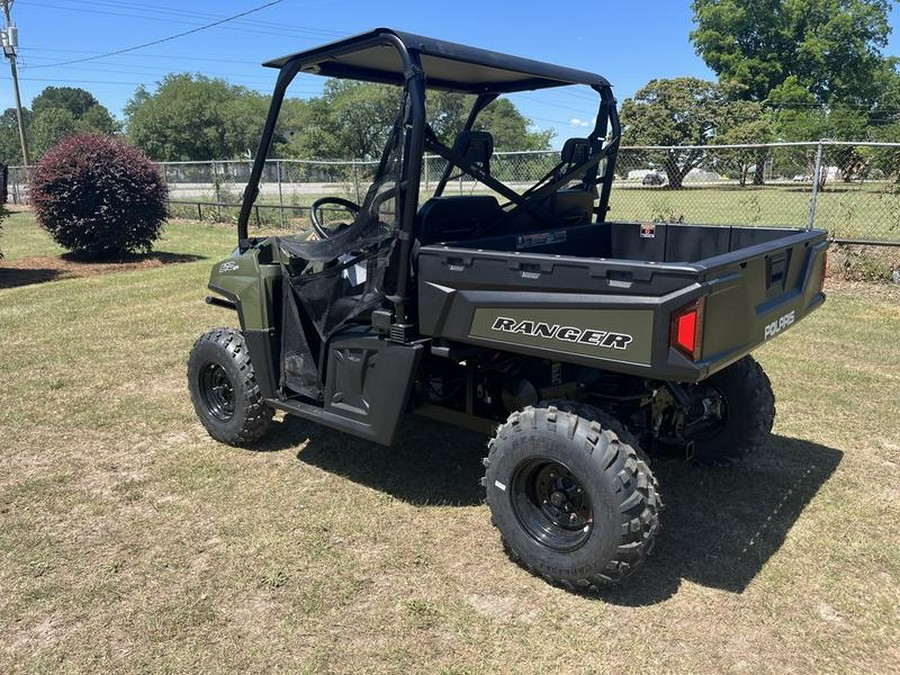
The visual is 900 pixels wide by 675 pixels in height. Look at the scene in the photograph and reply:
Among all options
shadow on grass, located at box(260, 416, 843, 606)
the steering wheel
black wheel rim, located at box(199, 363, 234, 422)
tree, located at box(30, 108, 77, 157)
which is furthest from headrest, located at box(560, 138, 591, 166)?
tree, located at box(30, 108, 77, 157)

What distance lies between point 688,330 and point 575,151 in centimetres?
Answer: 182

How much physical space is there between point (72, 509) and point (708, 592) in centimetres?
312

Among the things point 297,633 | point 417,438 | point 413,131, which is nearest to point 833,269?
point 417,438

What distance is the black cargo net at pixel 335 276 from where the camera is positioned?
333 centimetres

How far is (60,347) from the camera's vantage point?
22.3 ft

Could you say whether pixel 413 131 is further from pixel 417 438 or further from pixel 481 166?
pixel 417 438

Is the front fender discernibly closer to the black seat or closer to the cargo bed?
the cargo bed

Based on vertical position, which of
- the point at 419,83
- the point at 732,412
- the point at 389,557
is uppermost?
the point at 419,83

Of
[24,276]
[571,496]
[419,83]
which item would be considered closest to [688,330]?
[571,496]

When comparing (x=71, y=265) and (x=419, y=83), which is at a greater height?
(x=419, y=83)

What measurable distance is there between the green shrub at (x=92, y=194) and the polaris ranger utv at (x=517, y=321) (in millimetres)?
9412

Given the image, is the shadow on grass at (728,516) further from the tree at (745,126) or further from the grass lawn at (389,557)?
the tree at (745,126)

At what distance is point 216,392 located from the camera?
4.57 meters

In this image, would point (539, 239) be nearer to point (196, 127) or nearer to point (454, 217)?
point (454, 217)
